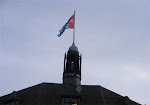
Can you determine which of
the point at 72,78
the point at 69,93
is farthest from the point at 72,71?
the point at 69,93

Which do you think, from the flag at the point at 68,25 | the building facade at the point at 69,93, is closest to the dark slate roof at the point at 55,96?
the building facade at the point at 69,93

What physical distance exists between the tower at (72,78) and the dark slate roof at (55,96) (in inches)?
38.0

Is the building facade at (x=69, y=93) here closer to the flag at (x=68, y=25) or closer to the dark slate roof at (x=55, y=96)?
the dark slate roof at (x=55, y=96)

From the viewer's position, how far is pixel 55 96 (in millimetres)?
58156

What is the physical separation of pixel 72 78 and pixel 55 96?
4965mm

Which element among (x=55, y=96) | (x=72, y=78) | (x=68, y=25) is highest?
(x=68, y=25)

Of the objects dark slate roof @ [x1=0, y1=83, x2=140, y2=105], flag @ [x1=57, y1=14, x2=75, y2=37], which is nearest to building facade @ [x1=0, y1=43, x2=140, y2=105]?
dark slate roof @ [x1=0, y1=83, x2=140, y2=105]

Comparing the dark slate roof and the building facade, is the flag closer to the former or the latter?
the building facade

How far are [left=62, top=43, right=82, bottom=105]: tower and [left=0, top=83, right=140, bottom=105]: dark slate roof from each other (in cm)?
96

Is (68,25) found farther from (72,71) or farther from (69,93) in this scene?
(69,93)

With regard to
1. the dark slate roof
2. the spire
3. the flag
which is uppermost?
the flag

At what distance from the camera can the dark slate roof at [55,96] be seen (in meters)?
56.6

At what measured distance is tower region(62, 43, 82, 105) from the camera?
57031 millimetres

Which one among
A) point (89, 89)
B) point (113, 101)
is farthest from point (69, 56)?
point (113, 101)
